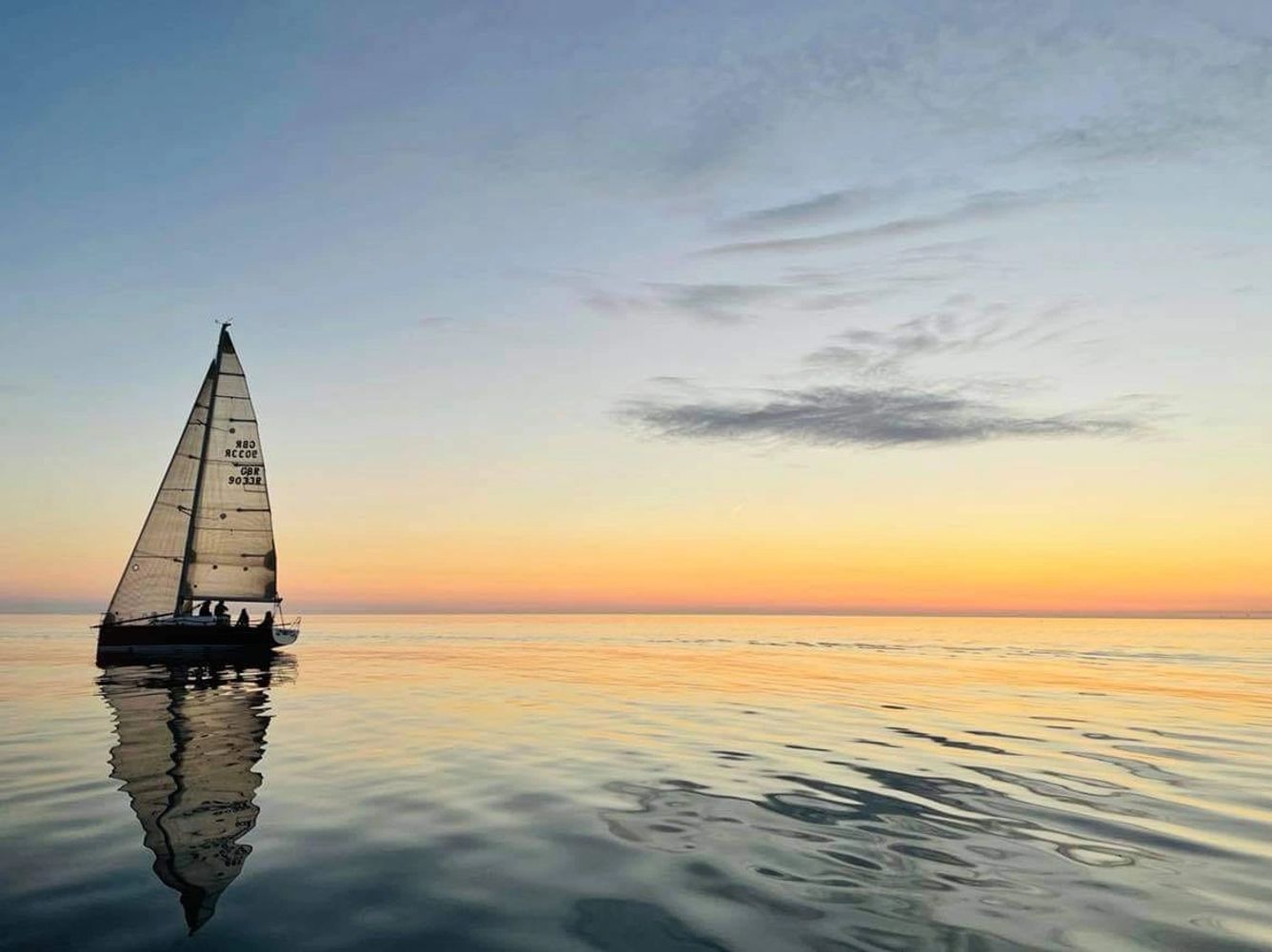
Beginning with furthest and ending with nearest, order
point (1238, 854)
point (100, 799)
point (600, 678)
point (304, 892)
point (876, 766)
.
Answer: point (600, 678) < point (876, 766) < point (100, 799) < point (1238, 854) < point (304, 892)

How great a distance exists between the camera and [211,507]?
6856 centimetres

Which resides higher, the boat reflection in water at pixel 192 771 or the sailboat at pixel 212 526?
the sailboat at pixel 212 526

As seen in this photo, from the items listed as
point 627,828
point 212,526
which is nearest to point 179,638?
point 212,526

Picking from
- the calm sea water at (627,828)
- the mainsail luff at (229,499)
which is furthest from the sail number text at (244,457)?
the calm sea water at (627,828)

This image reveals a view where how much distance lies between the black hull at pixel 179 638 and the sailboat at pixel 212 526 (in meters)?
0.59

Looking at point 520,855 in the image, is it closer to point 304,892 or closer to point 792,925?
point 304,892

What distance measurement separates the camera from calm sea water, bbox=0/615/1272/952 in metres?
10.6

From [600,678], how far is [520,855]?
4225cm

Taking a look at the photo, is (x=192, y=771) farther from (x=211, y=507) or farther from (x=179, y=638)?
(x=211, y=507)

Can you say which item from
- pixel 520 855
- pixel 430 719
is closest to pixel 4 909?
pixel 520 855

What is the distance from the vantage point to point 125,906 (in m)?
10.9

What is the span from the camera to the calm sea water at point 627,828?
10.6 meters

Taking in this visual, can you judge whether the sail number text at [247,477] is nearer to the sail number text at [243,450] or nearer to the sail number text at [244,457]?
the sail number text at [244,457]

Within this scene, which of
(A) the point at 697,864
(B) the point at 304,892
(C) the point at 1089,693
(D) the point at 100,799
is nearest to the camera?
(B) the point at 304,892
